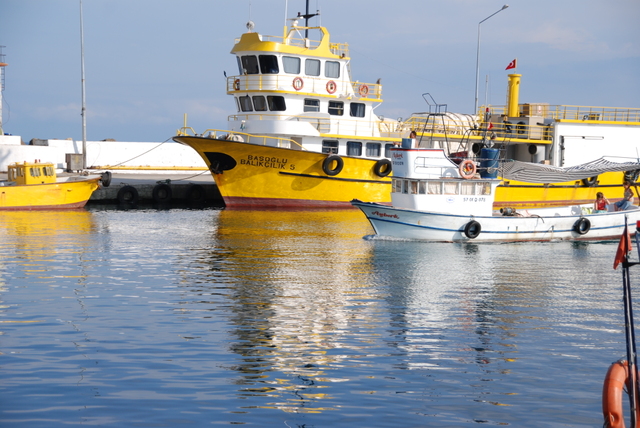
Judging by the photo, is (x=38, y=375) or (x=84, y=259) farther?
(x=84, y=259)

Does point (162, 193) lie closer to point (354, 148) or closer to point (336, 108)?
point (336, 108)

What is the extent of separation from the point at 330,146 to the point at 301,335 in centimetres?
2520

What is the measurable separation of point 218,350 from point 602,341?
695cm

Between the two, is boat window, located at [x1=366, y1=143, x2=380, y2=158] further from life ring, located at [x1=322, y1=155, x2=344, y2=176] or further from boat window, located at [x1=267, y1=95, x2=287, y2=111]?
boat window, located at [x1=267, y1=95, x2=287, y2=111]

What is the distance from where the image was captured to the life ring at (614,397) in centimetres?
838

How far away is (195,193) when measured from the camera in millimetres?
42438

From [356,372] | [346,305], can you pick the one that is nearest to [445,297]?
[346,305]

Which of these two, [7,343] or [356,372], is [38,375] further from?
[356,372]

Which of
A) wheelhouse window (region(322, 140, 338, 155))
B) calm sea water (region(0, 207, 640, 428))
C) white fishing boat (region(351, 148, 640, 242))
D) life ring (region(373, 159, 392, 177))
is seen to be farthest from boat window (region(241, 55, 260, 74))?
calm sea water (region(0, 207, 640, 428))

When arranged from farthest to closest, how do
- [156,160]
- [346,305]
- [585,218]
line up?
[156,160] → [585,218] → [346,305]

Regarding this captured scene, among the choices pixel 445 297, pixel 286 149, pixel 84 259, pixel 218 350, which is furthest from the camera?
pixel 286 149

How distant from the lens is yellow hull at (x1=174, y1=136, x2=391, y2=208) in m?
35.8

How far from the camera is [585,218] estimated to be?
2802cm

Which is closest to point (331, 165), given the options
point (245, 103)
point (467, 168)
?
point (245, 103)
